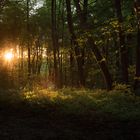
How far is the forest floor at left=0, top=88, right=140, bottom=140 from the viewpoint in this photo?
10.2 m

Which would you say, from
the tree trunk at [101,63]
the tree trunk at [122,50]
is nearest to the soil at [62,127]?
the tree trunk at [122,50]

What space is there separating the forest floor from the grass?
4cm

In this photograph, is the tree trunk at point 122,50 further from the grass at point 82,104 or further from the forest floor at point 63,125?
the forest floor at point 63,125

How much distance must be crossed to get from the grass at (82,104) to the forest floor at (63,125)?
4 cm

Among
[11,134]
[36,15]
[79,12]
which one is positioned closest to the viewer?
[11,134]

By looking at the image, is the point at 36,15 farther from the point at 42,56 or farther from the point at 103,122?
the point at 103,122

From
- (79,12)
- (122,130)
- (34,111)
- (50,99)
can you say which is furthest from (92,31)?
(122,130)

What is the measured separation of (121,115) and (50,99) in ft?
15.1

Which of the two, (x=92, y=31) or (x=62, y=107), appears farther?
(x=92, y=31)

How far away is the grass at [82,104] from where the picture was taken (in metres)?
13.5

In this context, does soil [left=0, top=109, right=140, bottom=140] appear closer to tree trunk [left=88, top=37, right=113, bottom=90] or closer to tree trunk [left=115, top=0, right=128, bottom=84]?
tree trunk [left=115, top=0, right=128, bottom=84]

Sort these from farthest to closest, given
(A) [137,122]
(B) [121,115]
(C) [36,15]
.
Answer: (C) [36,15]
(B) [121,115]
(A) [137,122]

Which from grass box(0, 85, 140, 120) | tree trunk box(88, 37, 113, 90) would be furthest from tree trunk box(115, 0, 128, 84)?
grass box(0, 85, 140, 120)

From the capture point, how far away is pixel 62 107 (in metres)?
14.9
